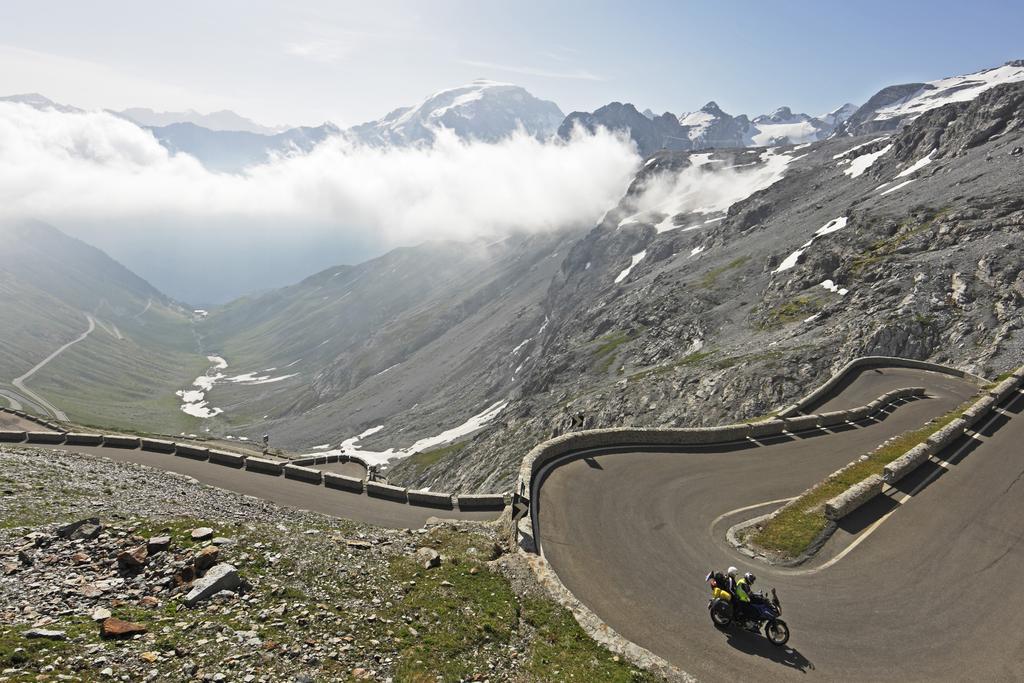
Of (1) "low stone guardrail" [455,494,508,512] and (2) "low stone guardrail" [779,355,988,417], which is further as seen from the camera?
(2) "low stone guardrail" [779,355,988,417]

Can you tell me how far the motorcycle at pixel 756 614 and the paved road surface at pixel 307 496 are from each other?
16459 millimetres

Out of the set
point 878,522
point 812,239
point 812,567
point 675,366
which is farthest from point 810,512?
point 812,239

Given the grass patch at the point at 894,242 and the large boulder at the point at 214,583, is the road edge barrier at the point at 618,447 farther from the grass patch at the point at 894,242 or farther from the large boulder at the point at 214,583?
the grass patch at the point at 894,242

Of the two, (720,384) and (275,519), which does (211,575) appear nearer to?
(275,519)

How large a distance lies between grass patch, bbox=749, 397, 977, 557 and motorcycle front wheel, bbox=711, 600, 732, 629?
6.01 meters

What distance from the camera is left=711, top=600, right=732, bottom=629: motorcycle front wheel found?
A: 17.7 m

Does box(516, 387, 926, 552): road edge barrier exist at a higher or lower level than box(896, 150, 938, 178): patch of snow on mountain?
lower

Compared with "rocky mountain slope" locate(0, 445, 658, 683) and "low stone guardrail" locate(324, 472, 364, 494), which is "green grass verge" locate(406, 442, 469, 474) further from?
"rocky mountain slope" locate(0, 445, 658, 683)

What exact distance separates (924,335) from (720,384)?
77.5 feet

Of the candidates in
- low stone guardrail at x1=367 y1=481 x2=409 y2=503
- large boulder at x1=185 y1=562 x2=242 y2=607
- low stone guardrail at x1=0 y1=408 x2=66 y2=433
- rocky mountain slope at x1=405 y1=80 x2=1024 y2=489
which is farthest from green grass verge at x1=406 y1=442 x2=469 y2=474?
large boulder at x1=185 y1=562 x2=242 y2=607

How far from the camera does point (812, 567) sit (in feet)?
70.7

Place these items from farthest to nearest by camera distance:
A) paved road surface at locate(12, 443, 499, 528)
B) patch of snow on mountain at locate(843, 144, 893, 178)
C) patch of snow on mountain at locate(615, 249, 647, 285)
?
patch of snow on mountain at locate(615, 249, 647, 285) < patch of snow on mountain at locate(843, 144, 893, 178) < paved road surface at locate(12, 443, 499, 528)

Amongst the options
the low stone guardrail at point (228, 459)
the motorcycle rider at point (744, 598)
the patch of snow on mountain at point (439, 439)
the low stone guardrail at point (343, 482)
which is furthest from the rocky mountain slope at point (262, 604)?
the patch of snow on mountain at point (439, 439)

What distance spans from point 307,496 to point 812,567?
27081mm
